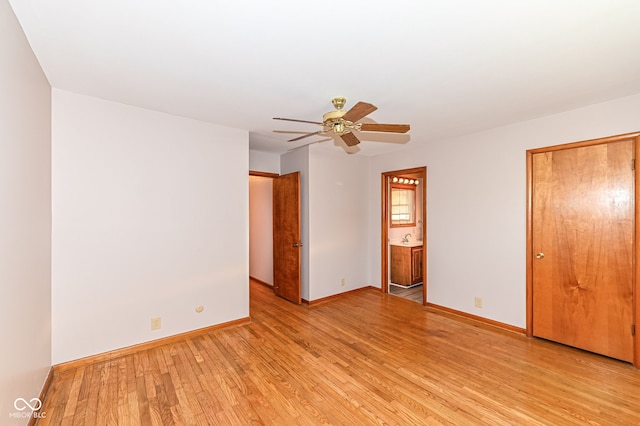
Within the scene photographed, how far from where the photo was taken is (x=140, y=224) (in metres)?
2.87

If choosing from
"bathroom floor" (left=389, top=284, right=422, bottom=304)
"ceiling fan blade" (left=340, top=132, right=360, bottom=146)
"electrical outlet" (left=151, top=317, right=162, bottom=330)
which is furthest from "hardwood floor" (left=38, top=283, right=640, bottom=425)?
"ceiling fan blade" (left=340, top=132, right=360, bottom=146)

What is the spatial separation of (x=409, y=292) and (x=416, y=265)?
534mm

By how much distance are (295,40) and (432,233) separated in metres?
3.33

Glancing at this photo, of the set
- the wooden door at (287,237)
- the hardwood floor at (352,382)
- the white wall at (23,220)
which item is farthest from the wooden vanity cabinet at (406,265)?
the white wall at (23,220)

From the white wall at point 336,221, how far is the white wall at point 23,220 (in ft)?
9.60

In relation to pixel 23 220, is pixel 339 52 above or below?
above

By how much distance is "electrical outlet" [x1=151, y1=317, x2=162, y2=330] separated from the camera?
2.95 meters

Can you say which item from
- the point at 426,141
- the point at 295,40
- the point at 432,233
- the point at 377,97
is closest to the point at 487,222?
the point at 432,233

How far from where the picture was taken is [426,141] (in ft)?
13.5

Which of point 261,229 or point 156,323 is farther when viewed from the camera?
point 261,229

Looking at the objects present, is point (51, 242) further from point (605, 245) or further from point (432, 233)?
point (605, 245)
